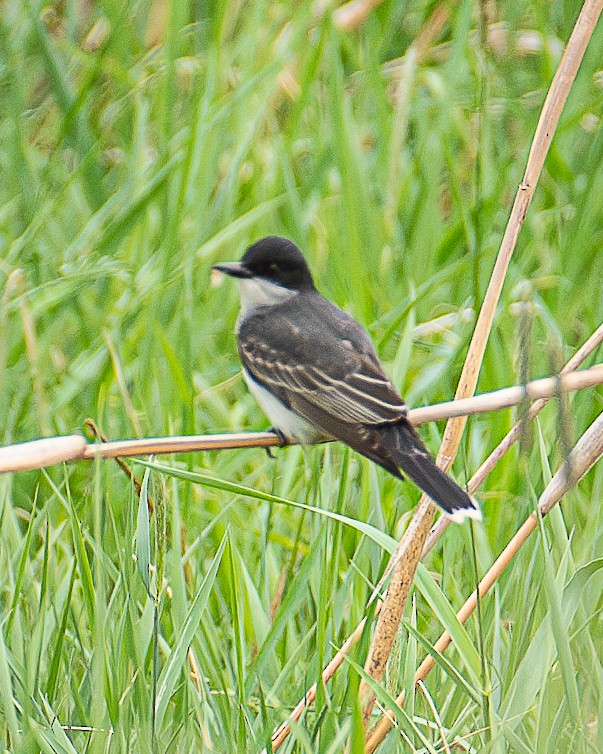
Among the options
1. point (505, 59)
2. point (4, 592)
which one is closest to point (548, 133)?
point (4, 592)

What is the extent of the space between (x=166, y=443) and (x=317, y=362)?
5.03ft

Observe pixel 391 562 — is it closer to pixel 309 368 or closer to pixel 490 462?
pixel 490 462

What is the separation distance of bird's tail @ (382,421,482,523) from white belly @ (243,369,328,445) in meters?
0.36

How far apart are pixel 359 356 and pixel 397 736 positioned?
1.57 meters

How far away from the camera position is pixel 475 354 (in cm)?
229

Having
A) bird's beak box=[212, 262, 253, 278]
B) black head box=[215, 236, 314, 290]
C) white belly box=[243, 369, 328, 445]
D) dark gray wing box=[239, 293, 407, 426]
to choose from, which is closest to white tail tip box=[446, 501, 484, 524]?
dark gray wing box=[239, 293, 407, 426]

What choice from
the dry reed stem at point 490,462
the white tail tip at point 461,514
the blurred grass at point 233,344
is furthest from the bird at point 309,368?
the white tail tip at point 461,514

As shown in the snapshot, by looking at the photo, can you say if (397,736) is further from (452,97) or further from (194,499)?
(452,97)

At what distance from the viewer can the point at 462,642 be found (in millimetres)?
2059

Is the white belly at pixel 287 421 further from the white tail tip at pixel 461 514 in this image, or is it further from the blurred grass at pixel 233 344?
the white tail tip at pixel 461 514

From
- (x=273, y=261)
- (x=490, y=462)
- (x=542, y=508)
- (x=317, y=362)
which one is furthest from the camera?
(x=273, y=261)

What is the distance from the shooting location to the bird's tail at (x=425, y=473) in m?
2.25

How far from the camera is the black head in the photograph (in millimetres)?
3867

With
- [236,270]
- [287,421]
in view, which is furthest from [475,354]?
[236,270]
